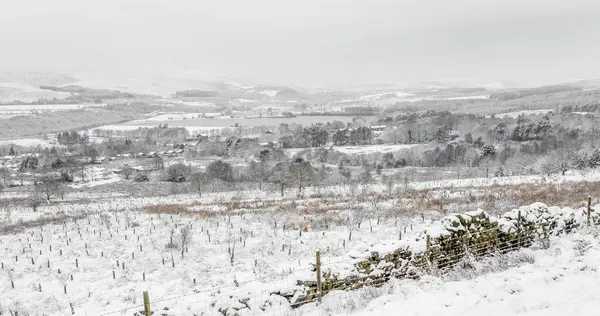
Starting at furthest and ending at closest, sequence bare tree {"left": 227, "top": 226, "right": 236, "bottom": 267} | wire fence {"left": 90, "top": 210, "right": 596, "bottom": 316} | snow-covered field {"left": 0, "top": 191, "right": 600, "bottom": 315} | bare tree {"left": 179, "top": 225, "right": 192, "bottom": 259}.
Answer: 1. bare tree {"left": 179, "top": 225, "right": 192, "bottom": 259}
2. bare tree {"left": 227, "top": 226, "right": 236, "bottom": 267}
3. wire fence {"left": 90, "top": 210, "right": 596, "bottom": 316}
4. snow-covered field {"left": 0, "top": 191, "right": 600, "bottom": 315}

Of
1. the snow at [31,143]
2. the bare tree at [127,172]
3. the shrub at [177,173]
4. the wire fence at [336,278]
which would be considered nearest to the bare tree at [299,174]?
the shrub at [177,173]

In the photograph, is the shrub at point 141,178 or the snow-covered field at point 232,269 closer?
the snow-covered field at point 232,269

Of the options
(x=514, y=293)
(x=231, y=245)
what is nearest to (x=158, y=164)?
(x=231, y=245)

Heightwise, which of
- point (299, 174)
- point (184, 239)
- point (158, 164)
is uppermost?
point (184, 239)

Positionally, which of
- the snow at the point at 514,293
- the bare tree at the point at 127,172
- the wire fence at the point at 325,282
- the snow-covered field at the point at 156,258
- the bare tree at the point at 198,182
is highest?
the snow at the point at 514,293

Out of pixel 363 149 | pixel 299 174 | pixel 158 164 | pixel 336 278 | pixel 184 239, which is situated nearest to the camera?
pixel 336 278

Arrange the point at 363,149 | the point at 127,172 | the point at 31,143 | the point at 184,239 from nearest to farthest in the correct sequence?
the point at 184,239 → the point at 127,172 → the point at 363,149 → the point at 31,143

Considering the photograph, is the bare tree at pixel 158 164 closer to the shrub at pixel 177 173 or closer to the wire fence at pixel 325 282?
the shrub at pixel 177 173

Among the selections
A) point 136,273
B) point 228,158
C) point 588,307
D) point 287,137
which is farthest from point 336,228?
point 287,137

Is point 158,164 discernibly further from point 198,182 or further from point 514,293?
point 514,293

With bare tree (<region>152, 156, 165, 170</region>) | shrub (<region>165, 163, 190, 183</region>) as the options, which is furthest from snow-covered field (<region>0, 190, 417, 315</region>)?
bare tree (<region>152, 156, 165, 170</region>)

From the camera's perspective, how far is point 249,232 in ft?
80.2

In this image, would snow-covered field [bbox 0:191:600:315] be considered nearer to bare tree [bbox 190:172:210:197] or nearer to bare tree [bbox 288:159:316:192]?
bare tree [bbox 288:159:316:192]

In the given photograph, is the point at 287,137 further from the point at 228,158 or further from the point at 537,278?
the point at 537,278
